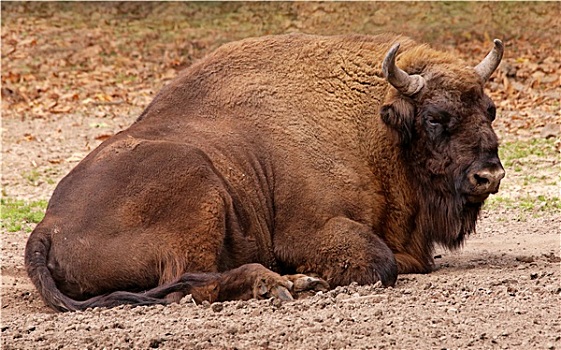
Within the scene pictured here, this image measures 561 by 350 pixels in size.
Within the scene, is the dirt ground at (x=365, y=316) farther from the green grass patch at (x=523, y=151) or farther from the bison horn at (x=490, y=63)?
the green grass patch at (x=523, y=151)

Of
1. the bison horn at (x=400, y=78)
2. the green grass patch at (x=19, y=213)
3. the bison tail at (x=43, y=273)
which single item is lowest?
the green grass patch at (x=19, y=213)

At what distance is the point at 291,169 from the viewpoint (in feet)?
21.4

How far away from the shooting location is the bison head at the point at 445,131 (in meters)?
6.30

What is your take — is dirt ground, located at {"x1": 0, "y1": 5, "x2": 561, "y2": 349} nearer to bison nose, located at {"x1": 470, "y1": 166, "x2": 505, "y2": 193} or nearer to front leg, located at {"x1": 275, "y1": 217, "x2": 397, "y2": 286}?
front leg, located at {"x1": 275, "y1": 217, "x2": 397, "y2": 286}

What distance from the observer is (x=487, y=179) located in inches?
245

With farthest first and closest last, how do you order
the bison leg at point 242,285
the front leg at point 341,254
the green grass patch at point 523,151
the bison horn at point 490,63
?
the green grass patch at point 523,151, the bison horn at point 490,63, the front leg at point 341,254, the bison leg at point 242,285

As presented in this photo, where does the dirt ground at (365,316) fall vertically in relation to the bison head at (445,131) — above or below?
below

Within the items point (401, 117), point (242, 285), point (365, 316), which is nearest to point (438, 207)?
point (401, 117)

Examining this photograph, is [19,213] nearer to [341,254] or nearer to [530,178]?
[341,254]

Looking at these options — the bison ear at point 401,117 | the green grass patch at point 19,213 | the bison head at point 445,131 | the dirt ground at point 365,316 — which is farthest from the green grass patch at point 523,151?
the green grass patch at point 19,213

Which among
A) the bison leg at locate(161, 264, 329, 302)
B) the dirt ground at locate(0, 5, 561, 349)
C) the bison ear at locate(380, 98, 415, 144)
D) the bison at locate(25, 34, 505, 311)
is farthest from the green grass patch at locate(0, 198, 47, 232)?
the bison ear at locate(380, 98, 415, 144)

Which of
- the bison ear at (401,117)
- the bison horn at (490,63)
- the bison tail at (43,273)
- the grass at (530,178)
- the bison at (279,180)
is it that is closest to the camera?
the bison tail at (43,273)

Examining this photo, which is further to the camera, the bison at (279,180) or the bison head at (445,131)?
the bison head at (445,131)

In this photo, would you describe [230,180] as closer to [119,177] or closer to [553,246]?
[119,177]
